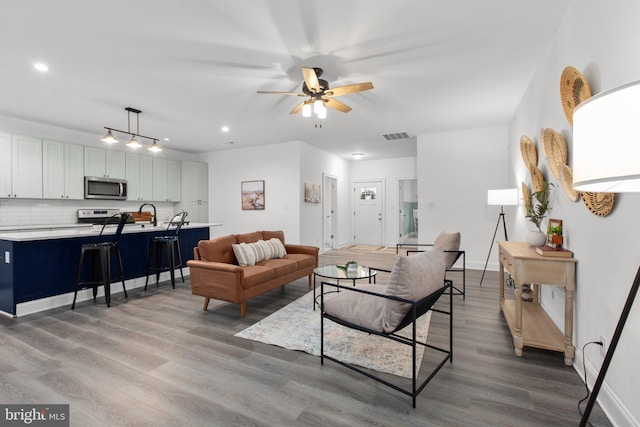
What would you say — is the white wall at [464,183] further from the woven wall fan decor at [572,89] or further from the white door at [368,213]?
the woven wall fan decor at [572,89]

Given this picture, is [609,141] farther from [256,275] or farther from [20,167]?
[20,167]

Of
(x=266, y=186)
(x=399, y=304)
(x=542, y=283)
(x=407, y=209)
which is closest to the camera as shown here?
(x=399, y=304)

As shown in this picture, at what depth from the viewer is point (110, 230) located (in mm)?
4086

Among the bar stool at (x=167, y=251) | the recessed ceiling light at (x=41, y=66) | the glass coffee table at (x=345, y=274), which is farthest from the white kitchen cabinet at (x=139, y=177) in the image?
the glass coffee table at (x=345, y=274)

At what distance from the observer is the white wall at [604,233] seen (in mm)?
1475

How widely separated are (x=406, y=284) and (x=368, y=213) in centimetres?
728

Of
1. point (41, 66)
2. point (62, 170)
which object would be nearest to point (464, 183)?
point (41, 66)

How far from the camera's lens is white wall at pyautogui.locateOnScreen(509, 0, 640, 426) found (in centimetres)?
147

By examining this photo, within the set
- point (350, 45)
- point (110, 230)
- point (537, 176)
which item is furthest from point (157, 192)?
point (537, 176)

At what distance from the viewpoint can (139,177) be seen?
6.45m

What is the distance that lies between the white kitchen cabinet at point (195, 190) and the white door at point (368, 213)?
4.35m

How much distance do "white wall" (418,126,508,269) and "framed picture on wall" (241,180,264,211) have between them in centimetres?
349

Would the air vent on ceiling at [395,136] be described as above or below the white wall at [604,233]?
above

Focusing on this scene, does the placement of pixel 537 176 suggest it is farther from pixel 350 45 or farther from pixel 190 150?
pixel 190 150
